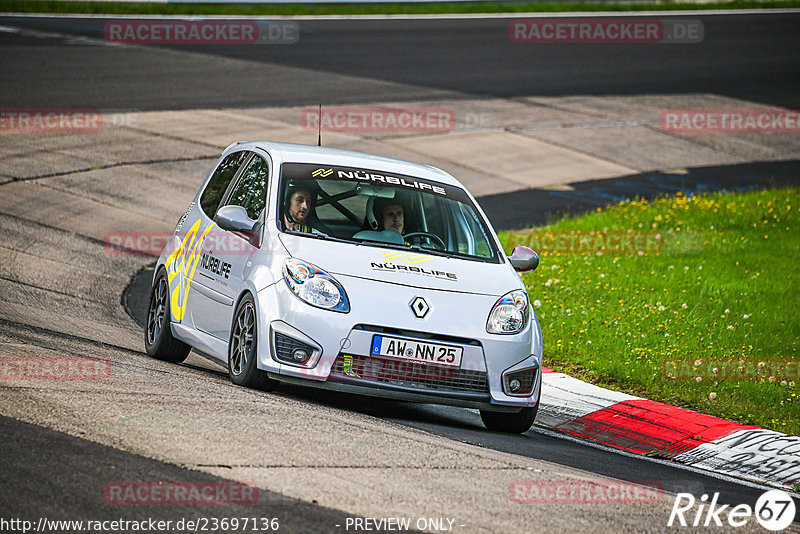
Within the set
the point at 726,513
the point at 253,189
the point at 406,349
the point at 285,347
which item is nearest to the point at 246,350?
the point at 285,347

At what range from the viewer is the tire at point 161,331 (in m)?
9.04

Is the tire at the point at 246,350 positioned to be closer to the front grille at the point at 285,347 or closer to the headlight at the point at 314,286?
the front grille at the point at 285,347

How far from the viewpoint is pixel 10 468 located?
17.2 feet

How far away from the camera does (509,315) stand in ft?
25.2

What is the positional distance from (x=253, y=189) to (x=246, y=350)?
1.49 meters

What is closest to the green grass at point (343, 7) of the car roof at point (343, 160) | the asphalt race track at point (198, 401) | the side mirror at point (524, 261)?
the asphalt race track at point (198, 401)

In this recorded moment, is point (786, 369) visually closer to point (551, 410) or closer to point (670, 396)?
point (670, 396)

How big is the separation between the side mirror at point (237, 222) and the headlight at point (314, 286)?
1.95 ft

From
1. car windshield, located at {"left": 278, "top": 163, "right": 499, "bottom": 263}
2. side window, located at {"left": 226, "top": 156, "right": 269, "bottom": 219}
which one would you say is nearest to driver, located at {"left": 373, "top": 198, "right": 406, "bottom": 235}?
car windshield, located at {"left": 278, "top": 163, "right": 499, "bottom": 263}

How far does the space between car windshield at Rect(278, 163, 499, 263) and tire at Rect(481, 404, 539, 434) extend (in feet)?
3.60

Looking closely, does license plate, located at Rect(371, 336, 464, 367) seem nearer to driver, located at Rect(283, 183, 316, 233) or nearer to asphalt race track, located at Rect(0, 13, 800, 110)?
driver, located at Rect(283, 183, 316, 233)

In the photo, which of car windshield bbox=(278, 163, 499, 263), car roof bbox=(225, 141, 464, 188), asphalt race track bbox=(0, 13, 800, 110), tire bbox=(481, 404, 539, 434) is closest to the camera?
tire bbox=(481, 404, 539, 434)

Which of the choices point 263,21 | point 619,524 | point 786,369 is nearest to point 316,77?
point 263,21

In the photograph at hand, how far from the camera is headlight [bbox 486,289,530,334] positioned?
7566mm
